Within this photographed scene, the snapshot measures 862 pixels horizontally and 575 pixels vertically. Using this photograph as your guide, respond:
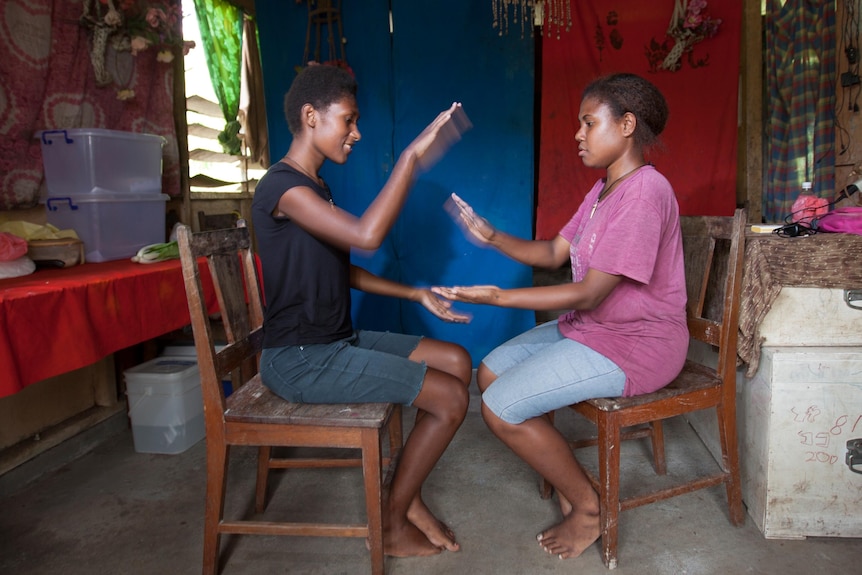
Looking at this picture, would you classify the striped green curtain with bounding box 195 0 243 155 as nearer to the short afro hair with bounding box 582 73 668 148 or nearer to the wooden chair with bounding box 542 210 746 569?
the short afro hair with bounding box 582 73 668 148

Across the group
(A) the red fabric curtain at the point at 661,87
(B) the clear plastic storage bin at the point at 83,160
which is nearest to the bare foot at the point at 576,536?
(A) the red fabric curtain at the point at 661,87

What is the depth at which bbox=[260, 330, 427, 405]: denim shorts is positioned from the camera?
5.36 feet

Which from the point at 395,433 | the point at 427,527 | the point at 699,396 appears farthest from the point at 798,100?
the point at 427,527

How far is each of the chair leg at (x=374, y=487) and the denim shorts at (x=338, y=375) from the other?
128 mm

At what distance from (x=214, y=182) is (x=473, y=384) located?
112 inches

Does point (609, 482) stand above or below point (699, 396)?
below

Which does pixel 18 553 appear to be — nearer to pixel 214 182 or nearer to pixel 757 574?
pixel 757 574

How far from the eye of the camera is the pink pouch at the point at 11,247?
215cm

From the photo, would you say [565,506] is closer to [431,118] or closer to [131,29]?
[431,118]

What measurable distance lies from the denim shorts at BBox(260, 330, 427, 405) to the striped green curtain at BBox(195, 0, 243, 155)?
349cm

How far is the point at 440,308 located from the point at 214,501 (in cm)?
92

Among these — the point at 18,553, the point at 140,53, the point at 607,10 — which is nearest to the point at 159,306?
the point at 18,553

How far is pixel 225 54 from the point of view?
457cm

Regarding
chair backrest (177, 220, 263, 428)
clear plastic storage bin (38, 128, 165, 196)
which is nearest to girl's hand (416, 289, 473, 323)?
chair backrest (177, 220, 263, 428)
